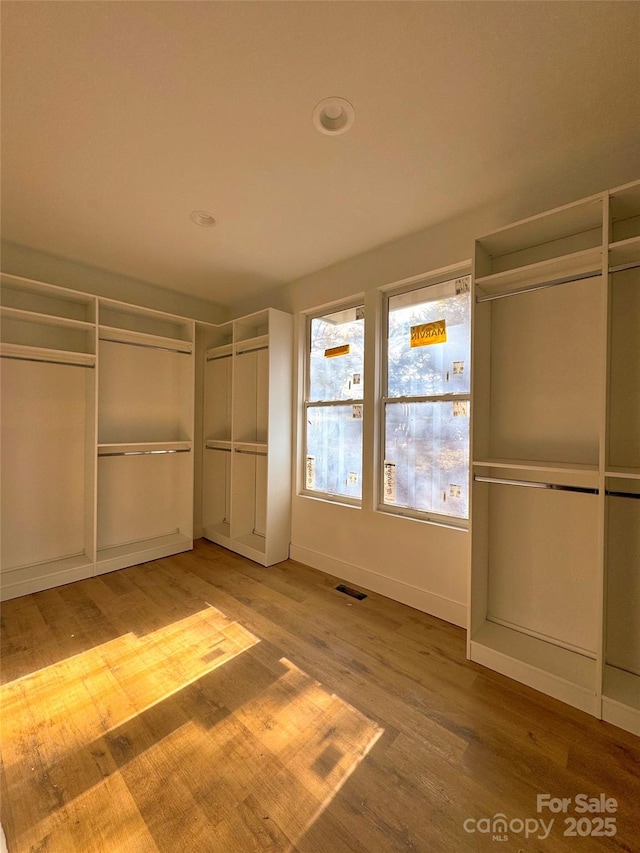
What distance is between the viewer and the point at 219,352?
13.7 feet

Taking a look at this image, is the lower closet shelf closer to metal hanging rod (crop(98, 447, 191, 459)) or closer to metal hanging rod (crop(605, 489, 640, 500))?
metal hanging rod (crop(98, 447, 191, 459))

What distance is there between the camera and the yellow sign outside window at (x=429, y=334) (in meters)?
2.60

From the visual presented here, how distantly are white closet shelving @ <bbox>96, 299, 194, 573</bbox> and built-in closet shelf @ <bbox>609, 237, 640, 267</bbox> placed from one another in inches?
138

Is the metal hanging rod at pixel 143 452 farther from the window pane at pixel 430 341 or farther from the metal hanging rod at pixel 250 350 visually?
the window pane at pixel 430 341

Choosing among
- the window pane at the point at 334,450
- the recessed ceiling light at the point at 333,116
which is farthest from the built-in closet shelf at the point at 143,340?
the recessed ceiling light at the point at 333,116

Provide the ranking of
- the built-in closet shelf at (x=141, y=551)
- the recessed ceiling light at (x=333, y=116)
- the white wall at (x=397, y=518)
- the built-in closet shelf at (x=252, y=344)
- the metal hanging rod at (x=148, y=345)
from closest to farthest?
1. the recessed ceiling light at (x=333, y=116)
2. the white wall at (x=397, y=518)
3. the built-in closet shelf at (x=141, y=551)
4. the metal hanging rod at (x=148, y=345)
5. the built-in closet shelf at (x=252, y=344)

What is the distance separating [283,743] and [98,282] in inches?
155

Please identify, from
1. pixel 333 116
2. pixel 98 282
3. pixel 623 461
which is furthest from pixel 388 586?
pixel 98 282

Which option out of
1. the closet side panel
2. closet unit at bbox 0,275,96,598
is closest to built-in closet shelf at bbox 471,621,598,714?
closet unit at bbox 0,275,96,598

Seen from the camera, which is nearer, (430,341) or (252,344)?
(430,341)

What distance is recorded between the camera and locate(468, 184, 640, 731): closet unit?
69.0 inches

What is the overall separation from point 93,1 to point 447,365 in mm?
2424

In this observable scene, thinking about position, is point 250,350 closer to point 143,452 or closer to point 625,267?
point 143,452

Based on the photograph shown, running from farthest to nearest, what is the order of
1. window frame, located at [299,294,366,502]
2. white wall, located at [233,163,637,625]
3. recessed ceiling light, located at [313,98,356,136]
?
window frame, located at [299,294,366,502], white wall, located at [233,163,637,625], recessed ceiling light, located at [313,98,356,136]
